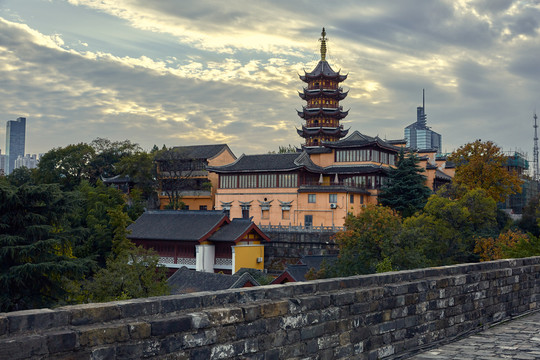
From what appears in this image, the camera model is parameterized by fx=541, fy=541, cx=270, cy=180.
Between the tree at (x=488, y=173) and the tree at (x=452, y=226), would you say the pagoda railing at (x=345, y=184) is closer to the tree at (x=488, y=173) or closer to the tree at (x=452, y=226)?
the tree at (x=488, y=173)

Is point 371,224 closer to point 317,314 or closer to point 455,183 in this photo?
point 455,183

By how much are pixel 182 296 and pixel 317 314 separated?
2.17 meters

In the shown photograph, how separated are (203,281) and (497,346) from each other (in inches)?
821

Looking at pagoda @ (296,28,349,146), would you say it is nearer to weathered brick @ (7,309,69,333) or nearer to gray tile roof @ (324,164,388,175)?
gray tile roof @ (324,164,388,175)

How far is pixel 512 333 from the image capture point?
35.5ft

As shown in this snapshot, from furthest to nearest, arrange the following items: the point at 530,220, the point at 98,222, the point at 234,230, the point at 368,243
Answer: the point at 530,220 < the point at 98,222 < the point at 234,230 < the point at 368,243

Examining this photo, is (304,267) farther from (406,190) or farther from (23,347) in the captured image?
(23,347)

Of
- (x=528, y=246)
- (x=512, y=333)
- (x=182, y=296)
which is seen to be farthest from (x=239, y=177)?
(x=182, y=296)

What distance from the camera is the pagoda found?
234 ft

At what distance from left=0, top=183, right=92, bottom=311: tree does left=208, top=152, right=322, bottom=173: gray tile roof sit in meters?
32.9

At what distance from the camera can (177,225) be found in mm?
46688

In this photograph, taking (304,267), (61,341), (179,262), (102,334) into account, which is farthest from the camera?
(179,262)

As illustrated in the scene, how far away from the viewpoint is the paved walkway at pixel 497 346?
888cm

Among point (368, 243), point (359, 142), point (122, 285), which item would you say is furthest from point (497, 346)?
point (359, 142)
